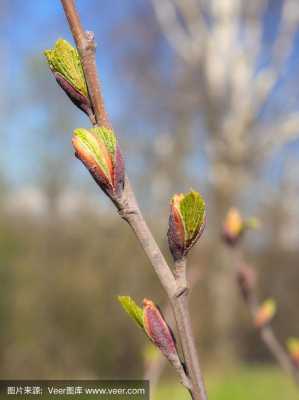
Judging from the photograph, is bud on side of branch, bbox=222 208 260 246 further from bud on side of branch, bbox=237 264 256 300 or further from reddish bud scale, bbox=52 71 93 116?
reddish bud scale, bbox=52 71 93 116

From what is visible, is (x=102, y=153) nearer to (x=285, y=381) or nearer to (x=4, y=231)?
(x=4, y=231)

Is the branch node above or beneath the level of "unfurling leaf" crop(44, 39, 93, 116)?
beneath

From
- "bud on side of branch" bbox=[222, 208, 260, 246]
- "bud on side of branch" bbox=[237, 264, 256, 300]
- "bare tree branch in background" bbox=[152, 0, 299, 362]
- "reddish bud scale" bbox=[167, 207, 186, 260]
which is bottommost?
"reddish bud scale" bbox=[167, 207, 186, 260]

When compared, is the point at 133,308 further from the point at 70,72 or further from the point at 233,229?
the point at 233,229

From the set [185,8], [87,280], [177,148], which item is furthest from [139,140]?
[87,280]

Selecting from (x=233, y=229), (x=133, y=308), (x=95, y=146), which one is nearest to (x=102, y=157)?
(x=95, y=146)

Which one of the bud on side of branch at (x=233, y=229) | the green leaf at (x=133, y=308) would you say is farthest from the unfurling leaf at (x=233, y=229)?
the green leaf at (x=133, y=308)

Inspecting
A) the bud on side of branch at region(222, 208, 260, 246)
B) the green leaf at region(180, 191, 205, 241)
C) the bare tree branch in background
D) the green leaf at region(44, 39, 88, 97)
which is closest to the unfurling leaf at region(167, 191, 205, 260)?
the green leaf at region(180, 191, 205, 241)
